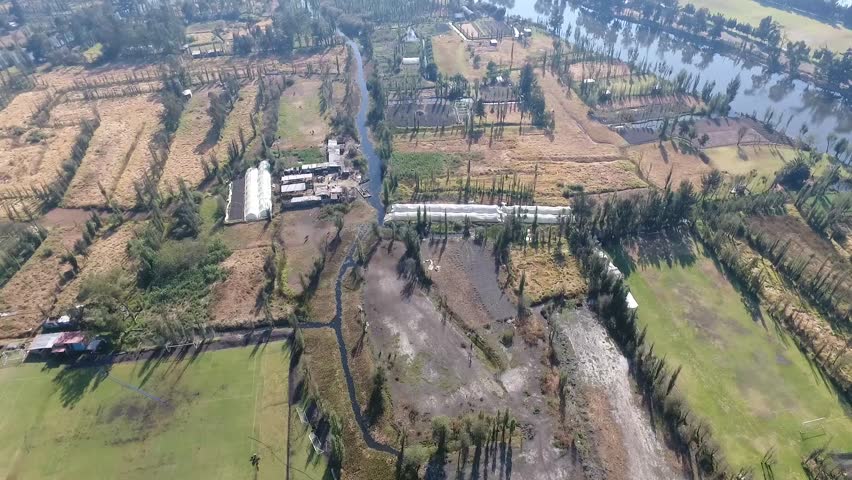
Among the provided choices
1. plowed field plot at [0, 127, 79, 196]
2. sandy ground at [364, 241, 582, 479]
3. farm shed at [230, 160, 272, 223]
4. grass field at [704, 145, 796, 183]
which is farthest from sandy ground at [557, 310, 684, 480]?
plowed field plot at [0, 127, 79, 196]

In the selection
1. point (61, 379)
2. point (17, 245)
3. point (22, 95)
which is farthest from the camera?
point (22, 95)

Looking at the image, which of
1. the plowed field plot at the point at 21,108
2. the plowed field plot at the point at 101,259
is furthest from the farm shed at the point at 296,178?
the plowed field plot at the point at 21,108

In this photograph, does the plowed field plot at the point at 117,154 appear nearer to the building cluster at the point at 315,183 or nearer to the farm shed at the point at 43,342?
the building cluster at the point at 315,183

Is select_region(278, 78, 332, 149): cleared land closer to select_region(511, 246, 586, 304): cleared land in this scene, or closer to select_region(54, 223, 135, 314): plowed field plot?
select_region(54, 223, 135, 314): plowed field plot

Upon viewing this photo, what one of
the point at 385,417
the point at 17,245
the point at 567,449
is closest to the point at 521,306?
the point at 567,449

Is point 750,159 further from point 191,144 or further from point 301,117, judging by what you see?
point 191,144

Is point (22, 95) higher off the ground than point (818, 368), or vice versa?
point (22, 95)

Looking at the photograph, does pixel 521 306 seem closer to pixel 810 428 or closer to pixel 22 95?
pixel 810 428

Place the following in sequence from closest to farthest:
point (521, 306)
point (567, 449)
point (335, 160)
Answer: point (567, 449) → point (521, 306) → point (335, 160)
